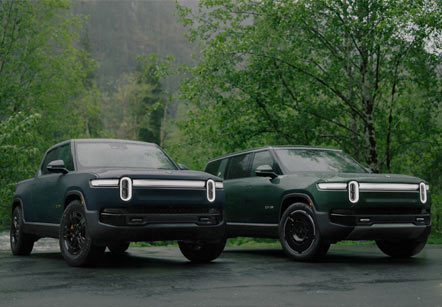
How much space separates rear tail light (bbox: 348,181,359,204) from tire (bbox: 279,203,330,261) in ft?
1.99

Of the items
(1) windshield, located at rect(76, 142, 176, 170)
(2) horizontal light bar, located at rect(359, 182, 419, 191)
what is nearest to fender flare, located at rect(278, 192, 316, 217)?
(2) horizontal light bar, located at rect(359, 182, 419, 191)

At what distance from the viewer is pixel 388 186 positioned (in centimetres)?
922

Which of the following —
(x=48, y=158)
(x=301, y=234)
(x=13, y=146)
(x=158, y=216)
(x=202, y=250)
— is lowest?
(x=202, y=250)

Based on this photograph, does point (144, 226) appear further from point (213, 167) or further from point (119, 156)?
point (213, 167)

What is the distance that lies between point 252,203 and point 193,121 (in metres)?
9.20

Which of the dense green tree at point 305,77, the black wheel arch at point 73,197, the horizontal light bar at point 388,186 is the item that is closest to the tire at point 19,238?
the black wheel arch at point 73,197

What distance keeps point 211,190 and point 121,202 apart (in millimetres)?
1366

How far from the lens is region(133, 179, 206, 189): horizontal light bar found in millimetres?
8023

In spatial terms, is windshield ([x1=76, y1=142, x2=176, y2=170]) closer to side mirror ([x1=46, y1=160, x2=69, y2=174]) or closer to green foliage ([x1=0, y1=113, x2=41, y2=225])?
side mirror ([x1=46, y1=160, x2=69, y2=174])

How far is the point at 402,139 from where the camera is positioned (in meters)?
20.0

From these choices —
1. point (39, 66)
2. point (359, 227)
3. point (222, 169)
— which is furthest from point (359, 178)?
point (39, 66)

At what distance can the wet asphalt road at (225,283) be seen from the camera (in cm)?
580

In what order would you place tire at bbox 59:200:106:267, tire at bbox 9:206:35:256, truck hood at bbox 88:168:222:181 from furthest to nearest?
tire at bbox 9:206:35:256
tire at bbox 59:200:106:267
truck hood at bbox 88:168:222:181

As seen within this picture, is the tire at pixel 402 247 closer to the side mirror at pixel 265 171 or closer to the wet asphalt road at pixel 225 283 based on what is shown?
the wet asphalt road at pixel 225 283
